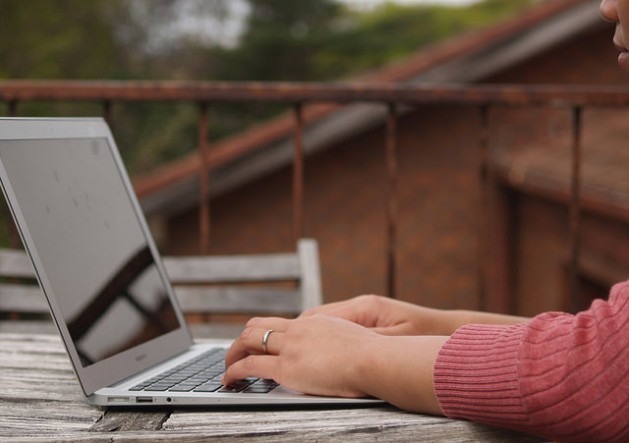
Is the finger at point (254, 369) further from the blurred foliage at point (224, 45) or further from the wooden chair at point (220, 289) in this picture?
the blurred foliage at point (224, 45)

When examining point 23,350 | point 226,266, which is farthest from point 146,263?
point 226,266

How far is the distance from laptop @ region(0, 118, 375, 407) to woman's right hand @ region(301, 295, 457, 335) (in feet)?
0.58

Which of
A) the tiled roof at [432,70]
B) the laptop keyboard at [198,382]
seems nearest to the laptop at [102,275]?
the laptop keyboard at [198,382]

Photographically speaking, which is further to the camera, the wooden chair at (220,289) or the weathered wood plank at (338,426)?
the wooden chair at (220,289)

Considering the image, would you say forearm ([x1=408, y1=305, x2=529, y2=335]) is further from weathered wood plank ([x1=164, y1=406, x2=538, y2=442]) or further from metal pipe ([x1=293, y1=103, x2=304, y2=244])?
metal pipe ([x1=293, y1=103, x2=304, y2=244])

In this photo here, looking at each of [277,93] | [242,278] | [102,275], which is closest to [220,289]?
[242,278]

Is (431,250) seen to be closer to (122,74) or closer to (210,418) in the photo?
(210,418)

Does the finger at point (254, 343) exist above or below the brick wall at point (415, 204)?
above

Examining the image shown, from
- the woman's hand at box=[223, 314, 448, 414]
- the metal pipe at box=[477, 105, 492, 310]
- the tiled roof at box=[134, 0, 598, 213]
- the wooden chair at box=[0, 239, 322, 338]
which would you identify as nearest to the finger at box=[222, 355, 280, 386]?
the woman's hand at box=[223, 314, 448, 414]

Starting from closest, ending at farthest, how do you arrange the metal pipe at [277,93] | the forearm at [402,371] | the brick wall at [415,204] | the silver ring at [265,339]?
the forearm at [402,371]
the silver ring at [265,339]
the metal pipe at [277,93]
the brick wall at [415,204]

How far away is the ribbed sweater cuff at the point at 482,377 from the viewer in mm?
928

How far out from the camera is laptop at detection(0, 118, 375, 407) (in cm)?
111

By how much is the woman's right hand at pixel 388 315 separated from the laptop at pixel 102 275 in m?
0.18

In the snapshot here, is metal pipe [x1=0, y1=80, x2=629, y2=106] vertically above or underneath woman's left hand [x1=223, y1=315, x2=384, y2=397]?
above
